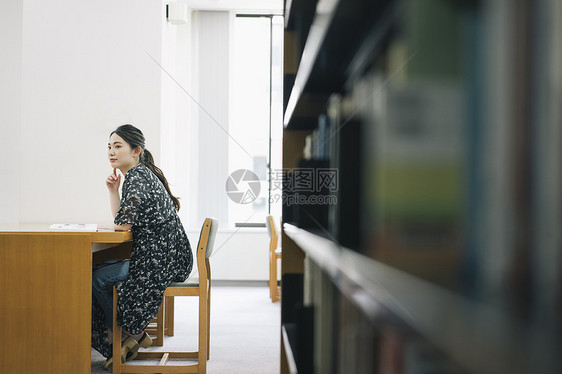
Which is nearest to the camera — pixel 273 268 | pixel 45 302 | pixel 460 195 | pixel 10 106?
pixel 460 195

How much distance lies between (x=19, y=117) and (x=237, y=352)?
9.96 feet

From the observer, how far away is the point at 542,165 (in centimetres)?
21

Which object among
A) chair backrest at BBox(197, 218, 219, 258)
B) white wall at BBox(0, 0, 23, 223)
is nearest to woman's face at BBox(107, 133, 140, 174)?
chair backrest at BBox(197, 218, 219, 258)

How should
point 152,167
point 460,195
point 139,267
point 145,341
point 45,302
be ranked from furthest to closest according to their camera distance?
point 152,167, point 145,341, point 139,267, point 45,302, point 460,195

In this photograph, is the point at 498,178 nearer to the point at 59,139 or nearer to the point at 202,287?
the point at 202,287

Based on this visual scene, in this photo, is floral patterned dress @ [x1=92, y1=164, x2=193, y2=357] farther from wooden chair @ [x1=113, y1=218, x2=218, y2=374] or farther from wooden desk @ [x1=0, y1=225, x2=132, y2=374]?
wooden desk @ [x1=0, y1=225, x2=132, y2=374]

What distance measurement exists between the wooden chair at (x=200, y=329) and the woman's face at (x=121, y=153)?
1.89ft

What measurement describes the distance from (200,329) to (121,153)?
1.01m

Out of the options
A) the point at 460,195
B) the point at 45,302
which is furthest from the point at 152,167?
the point at 460,195

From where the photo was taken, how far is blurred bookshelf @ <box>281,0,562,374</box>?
209 millimetres

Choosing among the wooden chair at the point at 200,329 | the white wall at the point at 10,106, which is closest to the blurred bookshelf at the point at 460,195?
the wooden chair at the point at 200,329

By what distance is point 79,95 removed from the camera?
12.8 feet

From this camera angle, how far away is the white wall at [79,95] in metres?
3.86

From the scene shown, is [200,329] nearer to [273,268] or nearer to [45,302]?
[45,302]
